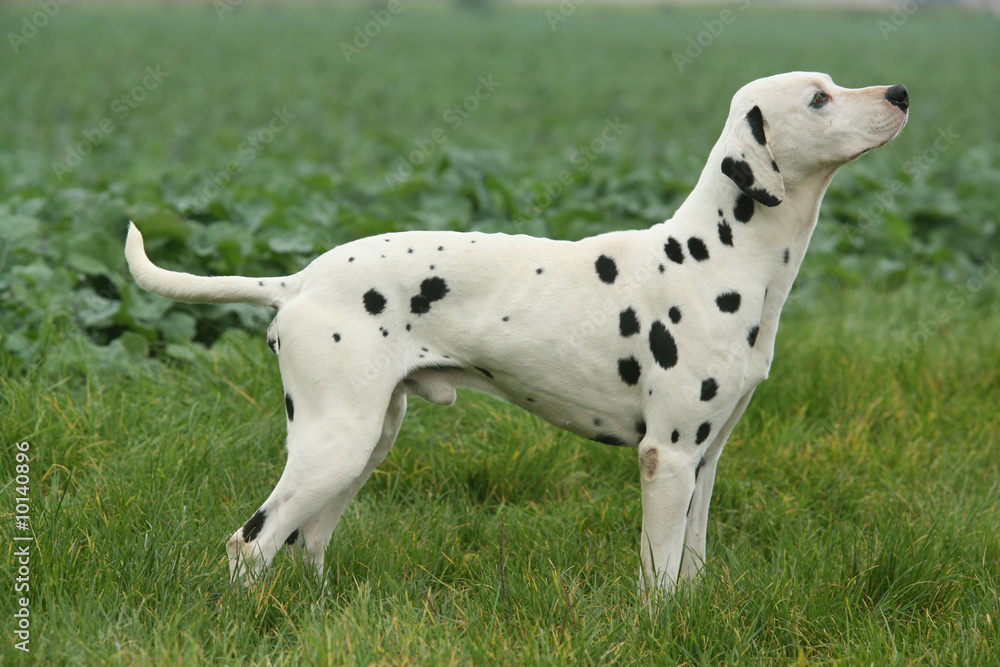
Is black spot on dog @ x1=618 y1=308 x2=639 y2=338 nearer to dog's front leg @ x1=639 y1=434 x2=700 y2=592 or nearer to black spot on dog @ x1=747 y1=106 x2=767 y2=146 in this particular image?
dog's front leg @ x1=639 y1=434 x2=700 y2=592

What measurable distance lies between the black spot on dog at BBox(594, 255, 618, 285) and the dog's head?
20.1 inches

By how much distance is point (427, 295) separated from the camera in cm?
303

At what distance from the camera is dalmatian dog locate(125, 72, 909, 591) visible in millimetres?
2973

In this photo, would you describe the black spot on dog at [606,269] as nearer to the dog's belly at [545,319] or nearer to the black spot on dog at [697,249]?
the dog's belly at [545,319]

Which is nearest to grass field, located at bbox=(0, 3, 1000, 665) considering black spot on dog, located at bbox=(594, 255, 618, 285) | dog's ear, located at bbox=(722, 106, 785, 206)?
black spot on dog, located at bbox=(594, 255, 618, 285)

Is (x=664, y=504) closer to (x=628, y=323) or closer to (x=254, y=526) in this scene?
(x=628, y=323)

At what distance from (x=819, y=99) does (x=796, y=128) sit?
0.13 meters

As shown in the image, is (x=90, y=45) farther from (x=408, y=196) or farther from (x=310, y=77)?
(x=408, y=196)

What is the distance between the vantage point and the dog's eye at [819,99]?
3.02m

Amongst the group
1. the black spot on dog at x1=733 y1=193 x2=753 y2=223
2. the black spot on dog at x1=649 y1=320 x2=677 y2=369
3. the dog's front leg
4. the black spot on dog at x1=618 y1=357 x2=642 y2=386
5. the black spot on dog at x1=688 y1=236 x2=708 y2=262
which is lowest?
the dog's front leg

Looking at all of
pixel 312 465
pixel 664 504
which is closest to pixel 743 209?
pixel 664 504

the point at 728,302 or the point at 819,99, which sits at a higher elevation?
the point at 819,99

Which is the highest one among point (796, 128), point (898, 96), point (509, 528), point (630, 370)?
point (898, 96)

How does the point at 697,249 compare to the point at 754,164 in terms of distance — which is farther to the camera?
the point at 697,249
